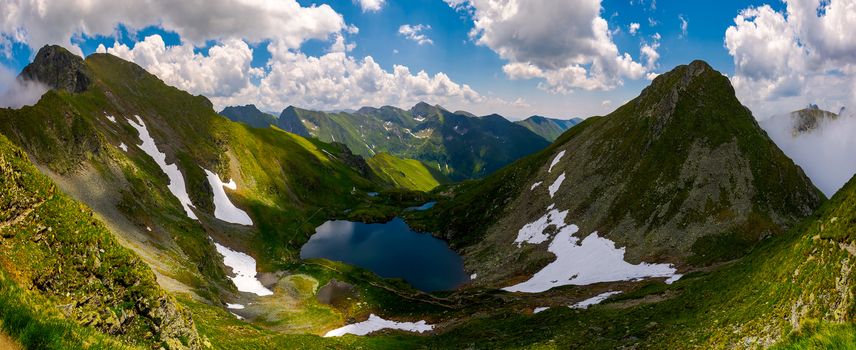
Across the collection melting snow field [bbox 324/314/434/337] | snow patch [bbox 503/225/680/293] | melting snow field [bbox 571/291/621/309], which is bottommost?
melting snow field [bbox 324/314/434/337]

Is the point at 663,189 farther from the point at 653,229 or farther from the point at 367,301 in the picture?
the point at 367,301

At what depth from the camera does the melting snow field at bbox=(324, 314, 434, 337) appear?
64.1m

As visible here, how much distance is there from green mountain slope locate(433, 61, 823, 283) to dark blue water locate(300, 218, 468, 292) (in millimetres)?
7973

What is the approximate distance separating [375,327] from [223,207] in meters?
89.5

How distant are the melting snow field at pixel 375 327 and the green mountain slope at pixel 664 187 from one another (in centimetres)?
3688

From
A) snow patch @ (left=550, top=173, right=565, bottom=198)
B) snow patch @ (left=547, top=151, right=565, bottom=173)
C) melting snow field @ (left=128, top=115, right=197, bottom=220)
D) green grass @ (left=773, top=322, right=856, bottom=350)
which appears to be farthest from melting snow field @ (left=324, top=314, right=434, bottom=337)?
snow patch @ (left=547, top=151, right=565, bottom=173)

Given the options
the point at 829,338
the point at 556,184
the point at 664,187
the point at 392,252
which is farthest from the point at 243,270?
the point at 829,338

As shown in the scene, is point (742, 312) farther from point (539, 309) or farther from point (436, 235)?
point (436, 235)

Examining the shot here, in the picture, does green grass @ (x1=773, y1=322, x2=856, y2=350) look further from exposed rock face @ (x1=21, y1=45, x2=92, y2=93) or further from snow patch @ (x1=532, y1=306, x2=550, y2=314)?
exposed rock face @ (x1=21, y1=45, x2=92, y2=93)

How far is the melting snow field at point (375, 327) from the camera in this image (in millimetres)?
64062

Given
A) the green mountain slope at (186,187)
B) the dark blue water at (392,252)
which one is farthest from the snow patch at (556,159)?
the green mountain slope at (186,187)

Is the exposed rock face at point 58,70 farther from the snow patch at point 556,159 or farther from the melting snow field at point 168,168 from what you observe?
the snow patch at point 556,159

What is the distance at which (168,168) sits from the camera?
128 meters

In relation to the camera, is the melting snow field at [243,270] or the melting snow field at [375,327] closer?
the melting snow field at [375,327]
